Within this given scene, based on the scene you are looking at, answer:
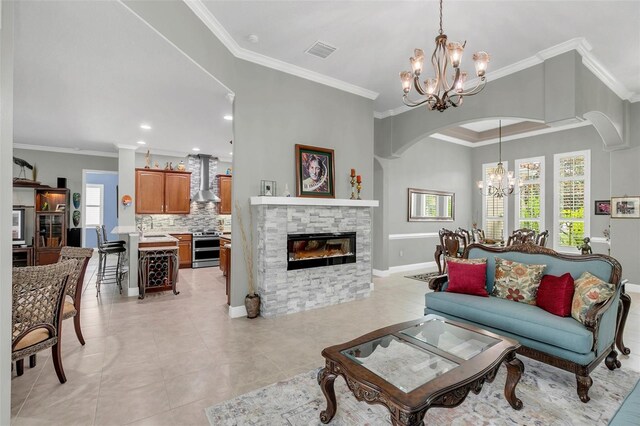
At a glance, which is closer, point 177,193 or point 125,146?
point 125,146

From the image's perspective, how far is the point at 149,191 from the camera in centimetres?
745

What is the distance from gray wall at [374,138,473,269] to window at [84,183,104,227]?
30.5ft

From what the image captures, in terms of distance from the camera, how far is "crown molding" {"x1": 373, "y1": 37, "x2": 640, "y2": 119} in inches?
147

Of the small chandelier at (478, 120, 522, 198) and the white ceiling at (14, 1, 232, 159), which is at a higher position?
the white ceiling at (14, 1, 232, 159)

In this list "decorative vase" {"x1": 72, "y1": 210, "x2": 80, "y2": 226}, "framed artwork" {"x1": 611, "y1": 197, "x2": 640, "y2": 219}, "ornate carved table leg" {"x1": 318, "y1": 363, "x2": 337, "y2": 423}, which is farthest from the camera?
"decorative vase" {"x1": 72, "y1": 210, "x2": 80, "y2": 226}

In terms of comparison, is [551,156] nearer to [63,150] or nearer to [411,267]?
[411,267]

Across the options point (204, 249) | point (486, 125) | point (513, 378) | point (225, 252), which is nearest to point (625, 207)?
point (486, 125)

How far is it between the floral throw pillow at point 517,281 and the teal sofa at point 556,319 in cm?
10

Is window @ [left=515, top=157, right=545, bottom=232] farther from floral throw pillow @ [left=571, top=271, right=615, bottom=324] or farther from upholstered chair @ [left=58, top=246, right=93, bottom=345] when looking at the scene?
upholstered chair @ [left=58, top=246, right=93, bottom=345]

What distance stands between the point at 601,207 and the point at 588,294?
5.55 m

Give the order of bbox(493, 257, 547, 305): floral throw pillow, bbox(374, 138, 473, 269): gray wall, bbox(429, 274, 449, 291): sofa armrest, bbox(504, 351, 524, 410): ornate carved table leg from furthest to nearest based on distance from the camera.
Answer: bbox(374, 138, 473, 269): gray wall < bbox(429, 274, 449, 291): sofa armrest < bbox(493, 257, 547, 305): floral throw pillow < bbox(504, 351, 524, 410): ornate carved table leg

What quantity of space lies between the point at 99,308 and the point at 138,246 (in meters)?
1.02

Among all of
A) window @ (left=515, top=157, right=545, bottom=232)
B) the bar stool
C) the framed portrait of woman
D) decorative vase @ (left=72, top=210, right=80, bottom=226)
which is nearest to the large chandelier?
the framed portrait of woman

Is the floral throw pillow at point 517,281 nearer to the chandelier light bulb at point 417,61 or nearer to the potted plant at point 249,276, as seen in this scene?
the chandelier light bulb at point 417,61
